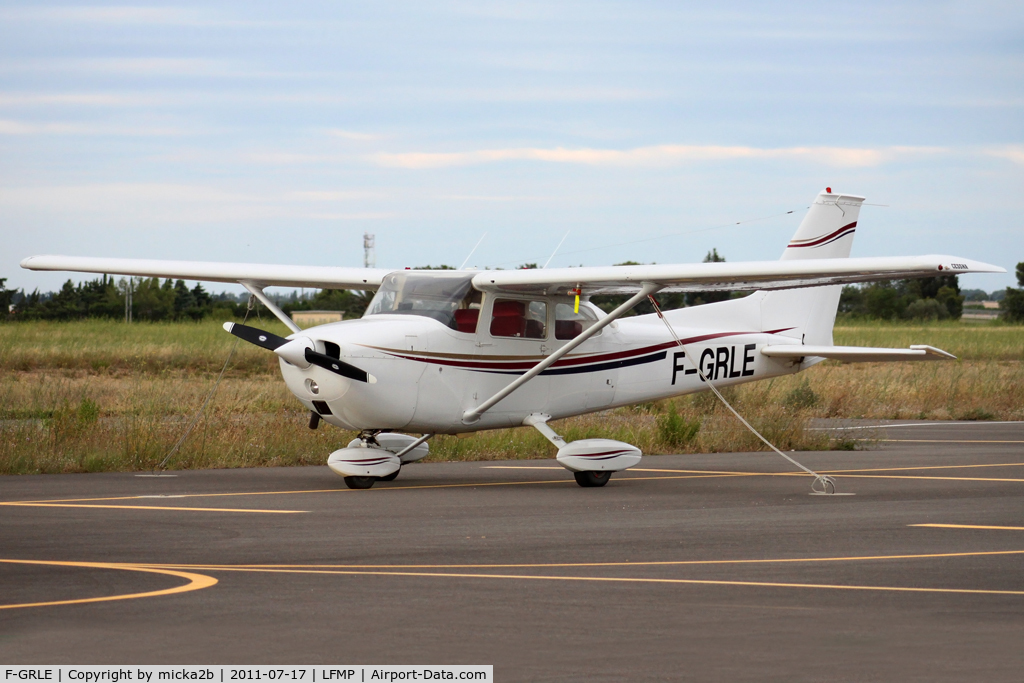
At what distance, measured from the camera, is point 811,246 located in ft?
56.7

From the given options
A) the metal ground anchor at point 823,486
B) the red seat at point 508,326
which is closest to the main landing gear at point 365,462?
the red seat at point 508,326

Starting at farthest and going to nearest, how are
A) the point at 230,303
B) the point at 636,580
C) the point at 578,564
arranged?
A: the point at 230,303
the point at 578,564
the point at 636,580

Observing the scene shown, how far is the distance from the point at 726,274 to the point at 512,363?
2780mm

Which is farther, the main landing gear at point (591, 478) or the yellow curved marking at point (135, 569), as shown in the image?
the main landing gear at point (591, 478)

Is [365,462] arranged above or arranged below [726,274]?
below

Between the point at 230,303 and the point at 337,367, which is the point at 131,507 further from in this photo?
the point at 230,303

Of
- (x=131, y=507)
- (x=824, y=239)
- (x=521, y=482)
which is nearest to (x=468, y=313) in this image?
(x=521, y=482)

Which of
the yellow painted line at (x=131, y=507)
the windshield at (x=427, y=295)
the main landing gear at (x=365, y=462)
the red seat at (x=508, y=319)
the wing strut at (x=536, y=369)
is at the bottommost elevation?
the yellow painted line at (x=131, y=507)

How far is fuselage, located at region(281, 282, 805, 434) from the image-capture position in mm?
12773

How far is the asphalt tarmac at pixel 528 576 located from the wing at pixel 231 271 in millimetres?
2827

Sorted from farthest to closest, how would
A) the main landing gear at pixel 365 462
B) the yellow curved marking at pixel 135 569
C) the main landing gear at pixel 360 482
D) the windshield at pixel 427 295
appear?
1. the windshield at pixel 427 295
2. the main landing gear at pixel 360 482
3. the main landing gear at pixel 365 462
4. the yellow curved marking at pixel 135 569

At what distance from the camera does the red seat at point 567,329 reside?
1473 centimetres

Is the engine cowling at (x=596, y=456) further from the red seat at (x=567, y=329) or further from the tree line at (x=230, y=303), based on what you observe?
the tree line at (x=230, y=303)

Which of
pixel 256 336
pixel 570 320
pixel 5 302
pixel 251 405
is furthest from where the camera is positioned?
pixel 5 302
